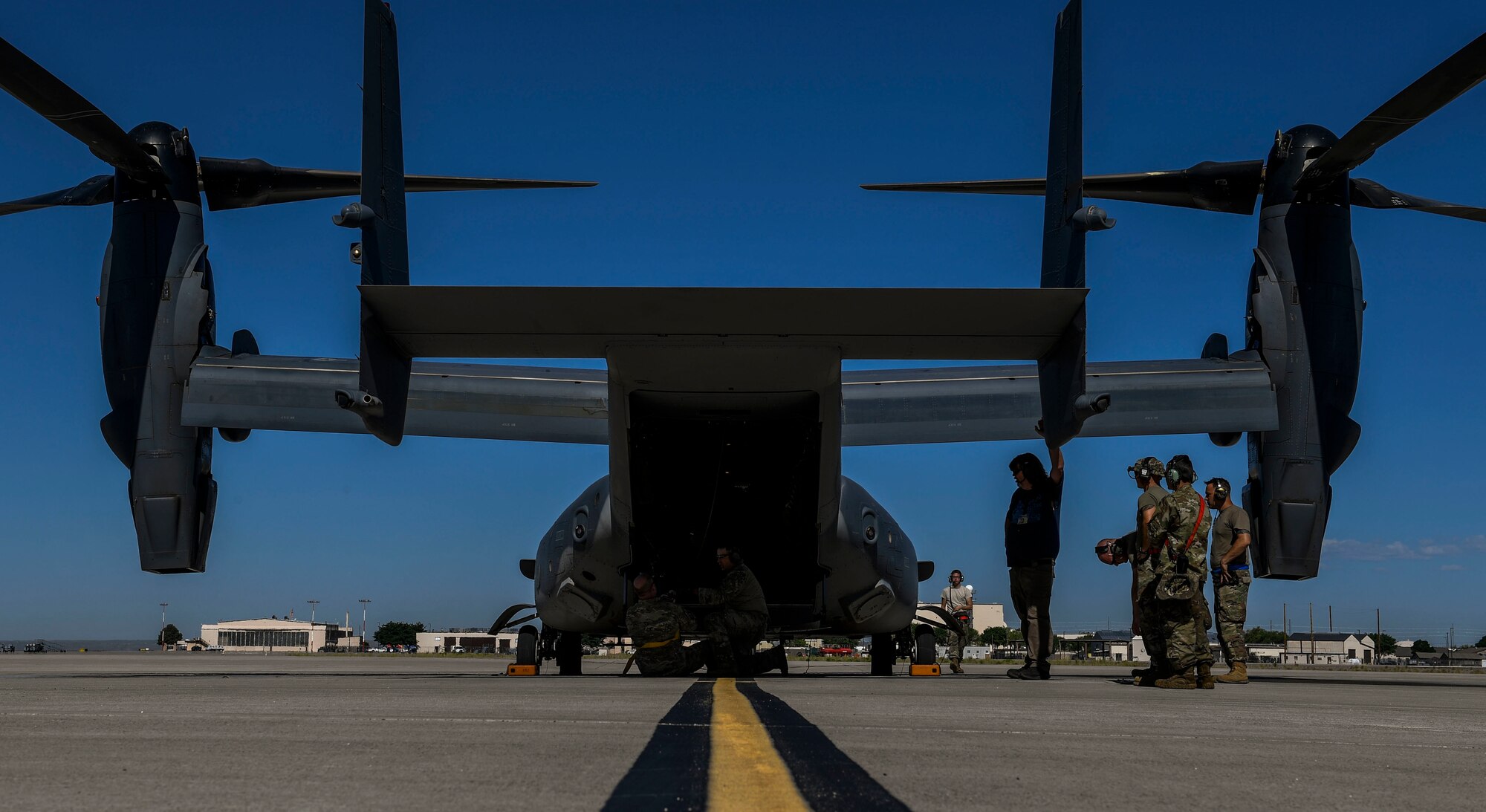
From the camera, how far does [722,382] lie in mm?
9391

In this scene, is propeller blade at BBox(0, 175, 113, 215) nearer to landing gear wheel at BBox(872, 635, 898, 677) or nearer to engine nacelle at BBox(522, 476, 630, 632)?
engine nacelle at BBox(522, 476, 630, 632)

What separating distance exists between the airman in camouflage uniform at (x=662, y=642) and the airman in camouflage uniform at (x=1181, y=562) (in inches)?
142

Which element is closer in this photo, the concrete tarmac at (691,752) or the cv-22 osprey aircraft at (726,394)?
the concrete tarmac at (691,752)

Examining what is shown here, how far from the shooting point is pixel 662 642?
33.0ft

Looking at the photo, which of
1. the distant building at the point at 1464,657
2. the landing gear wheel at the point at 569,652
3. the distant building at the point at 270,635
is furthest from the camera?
the distant building at the point at 270,635

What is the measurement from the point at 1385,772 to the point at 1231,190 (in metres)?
10.7

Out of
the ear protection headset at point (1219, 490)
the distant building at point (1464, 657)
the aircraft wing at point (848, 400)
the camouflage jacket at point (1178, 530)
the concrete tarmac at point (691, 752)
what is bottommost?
the distant building at point (1464, 657)

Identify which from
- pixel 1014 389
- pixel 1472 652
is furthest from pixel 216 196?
pixel 1472 652

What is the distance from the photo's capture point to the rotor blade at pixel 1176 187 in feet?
43.5

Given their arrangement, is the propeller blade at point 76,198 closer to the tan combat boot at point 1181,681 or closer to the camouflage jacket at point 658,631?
the camouflage jacket at point 658,631

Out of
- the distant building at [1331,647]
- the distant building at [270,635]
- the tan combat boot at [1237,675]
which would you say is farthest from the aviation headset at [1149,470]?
the distant building at [270,635]

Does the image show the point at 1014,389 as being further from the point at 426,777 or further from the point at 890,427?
the point at 426,777

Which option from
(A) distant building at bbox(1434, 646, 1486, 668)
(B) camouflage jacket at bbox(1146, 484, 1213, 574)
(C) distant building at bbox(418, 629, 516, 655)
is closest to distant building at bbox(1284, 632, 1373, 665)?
(A) distant building at bbox(1434, 646, 1486, 668)

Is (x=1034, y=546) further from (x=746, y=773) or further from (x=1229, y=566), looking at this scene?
(x=746, y=773)
